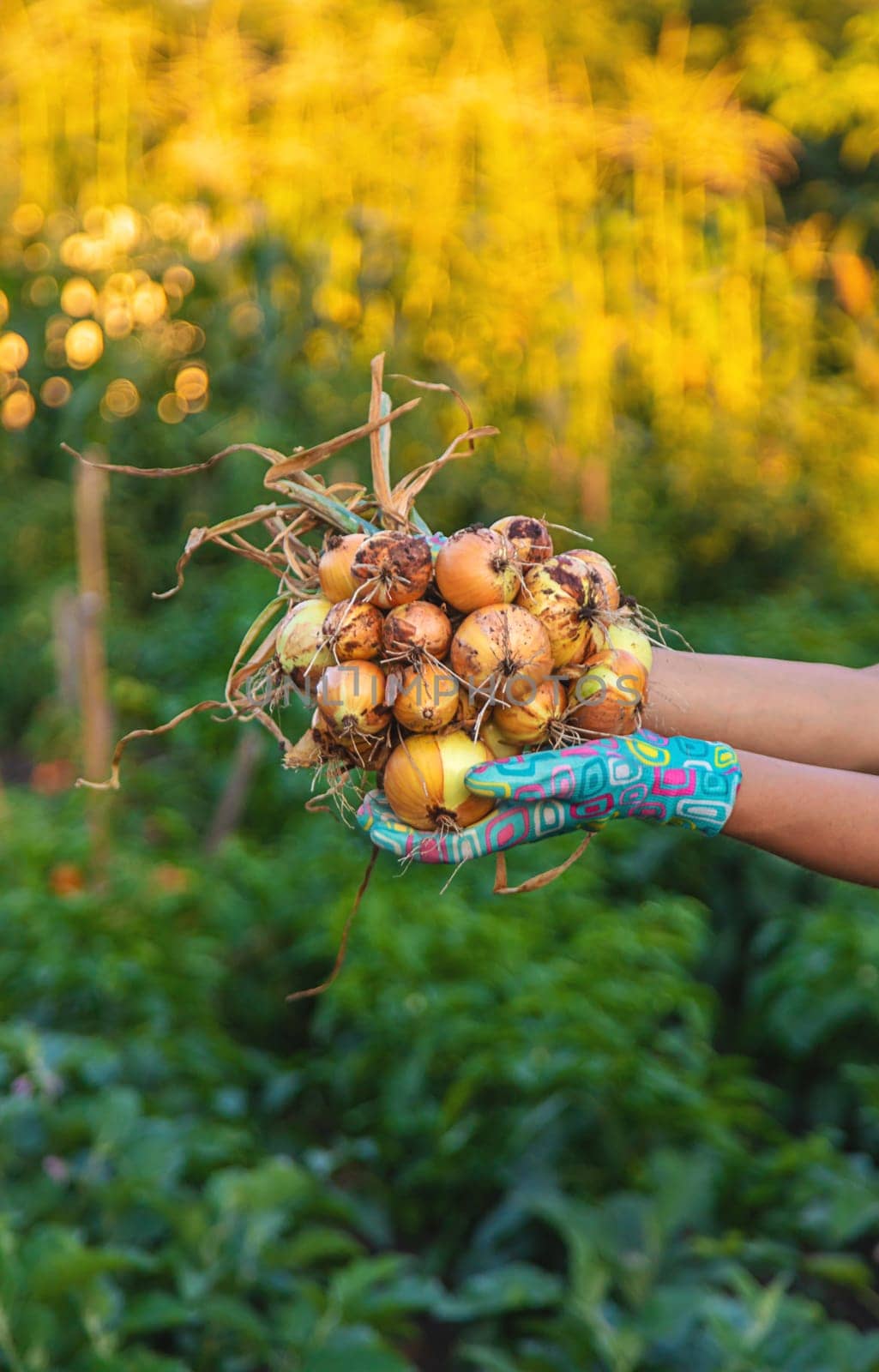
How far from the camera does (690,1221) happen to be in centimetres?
237

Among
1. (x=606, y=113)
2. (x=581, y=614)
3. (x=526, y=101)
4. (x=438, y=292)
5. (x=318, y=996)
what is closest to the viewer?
(x=581, y=614)

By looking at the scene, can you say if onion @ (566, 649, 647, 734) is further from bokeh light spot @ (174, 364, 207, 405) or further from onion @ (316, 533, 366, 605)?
bokeh light spot @ (174, 364, 207, 405)

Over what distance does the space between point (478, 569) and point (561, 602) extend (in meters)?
0.10

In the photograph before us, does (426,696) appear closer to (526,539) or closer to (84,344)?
(526,539)

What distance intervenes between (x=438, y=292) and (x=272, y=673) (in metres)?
5.15

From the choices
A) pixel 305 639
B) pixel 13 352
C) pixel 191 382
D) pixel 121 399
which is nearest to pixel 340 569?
pixel 305 639

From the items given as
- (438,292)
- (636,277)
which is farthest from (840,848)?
(636,277)

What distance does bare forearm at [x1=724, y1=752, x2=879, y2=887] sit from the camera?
150cm

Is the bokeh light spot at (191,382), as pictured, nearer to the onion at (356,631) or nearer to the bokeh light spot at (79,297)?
the bokeh light spot at (79,297)

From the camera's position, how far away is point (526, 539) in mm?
1478

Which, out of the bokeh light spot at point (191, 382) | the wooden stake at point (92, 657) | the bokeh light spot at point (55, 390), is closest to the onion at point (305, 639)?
the wooden stake at point (92, 657)

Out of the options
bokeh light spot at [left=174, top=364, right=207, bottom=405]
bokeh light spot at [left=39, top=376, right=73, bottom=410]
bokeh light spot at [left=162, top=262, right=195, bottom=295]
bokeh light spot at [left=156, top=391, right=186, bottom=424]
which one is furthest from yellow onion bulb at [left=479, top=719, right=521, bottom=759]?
A: bokeh light spot at [left=162, top=262, right=195, bottom=295]

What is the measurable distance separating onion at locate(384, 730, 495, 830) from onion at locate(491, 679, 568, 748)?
4 centimetres

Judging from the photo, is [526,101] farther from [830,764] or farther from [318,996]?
[830,764]
